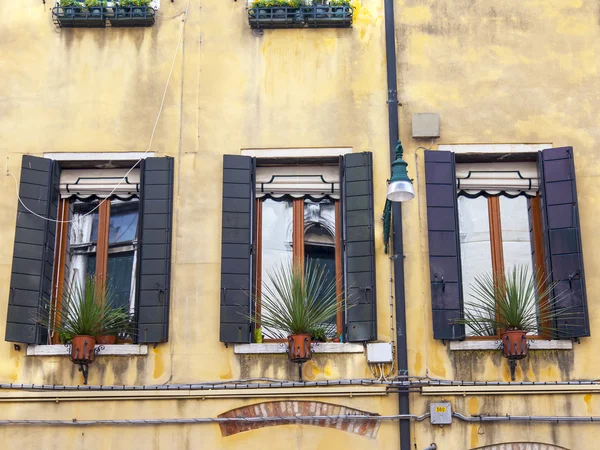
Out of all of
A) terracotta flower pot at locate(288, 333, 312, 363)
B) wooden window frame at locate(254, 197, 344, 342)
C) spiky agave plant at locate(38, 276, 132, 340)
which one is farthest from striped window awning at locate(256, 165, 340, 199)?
spiky agave plant at locate(38, 276, 132, 340)

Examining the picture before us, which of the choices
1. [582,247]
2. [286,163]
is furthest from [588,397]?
[286,163]

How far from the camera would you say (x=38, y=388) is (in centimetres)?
1028

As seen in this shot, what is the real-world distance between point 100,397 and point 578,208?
552 cm

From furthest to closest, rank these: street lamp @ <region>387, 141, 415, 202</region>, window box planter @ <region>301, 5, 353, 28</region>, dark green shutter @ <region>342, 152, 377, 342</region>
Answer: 1. window box planter @ <region>301, 5, 353, 28</region>
2. dark green shutter @ <region>342, 152, 377, 342</region>
3. street lamp @ <region>387, 141, 415, 202</region>

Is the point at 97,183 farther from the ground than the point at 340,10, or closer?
closer

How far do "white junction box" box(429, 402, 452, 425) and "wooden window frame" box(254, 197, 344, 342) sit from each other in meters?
1.31

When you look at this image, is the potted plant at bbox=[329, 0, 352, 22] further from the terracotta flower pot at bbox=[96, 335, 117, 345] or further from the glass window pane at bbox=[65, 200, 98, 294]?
the terracotta flower pot at bbox=[96, 335, 117, 345]

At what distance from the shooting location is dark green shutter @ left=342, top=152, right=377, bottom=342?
405 inches

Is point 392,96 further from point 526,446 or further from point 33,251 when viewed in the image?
point 33,251

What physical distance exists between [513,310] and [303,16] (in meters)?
4.21

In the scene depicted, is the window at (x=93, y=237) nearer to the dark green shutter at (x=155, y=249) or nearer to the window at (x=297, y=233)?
the dark green shutter at (x=155, y=249)

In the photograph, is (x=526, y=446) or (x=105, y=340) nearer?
(x=526, y=446)

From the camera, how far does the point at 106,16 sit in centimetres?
1148

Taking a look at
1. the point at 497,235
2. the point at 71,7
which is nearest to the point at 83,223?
the point at 71,7
